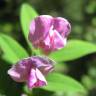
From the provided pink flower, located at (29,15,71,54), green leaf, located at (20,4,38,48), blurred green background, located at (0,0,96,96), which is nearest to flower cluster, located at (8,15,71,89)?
pink flower, located at (29,15,71,54)

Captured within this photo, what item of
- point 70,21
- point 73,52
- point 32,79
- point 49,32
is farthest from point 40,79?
point 70,21

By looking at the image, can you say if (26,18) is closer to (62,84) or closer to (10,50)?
(10,50)

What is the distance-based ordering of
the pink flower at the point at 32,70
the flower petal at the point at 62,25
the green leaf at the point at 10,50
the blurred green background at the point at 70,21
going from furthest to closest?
the blurred green background at the point at 70,21, the green leaf at the point at 10,50, the flower petal at the point at 62,25, the pink flower at the point at 32,70

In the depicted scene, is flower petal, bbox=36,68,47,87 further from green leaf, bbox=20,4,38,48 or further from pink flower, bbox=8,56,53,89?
green leaf, bbox=20,4,38,48

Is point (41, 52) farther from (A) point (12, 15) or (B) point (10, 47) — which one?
(A) point (12, 15)

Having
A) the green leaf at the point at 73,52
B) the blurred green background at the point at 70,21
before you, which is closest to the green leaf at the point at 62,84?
the green leaf at the point at 73,52

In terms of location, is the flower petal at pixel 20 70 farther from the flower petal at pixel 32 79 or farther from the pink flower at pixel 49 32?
the pink flower at pixel 49 32

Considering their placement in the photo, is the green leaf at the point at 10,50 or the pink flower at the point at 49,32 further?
the green leaf at the point at 10,50
